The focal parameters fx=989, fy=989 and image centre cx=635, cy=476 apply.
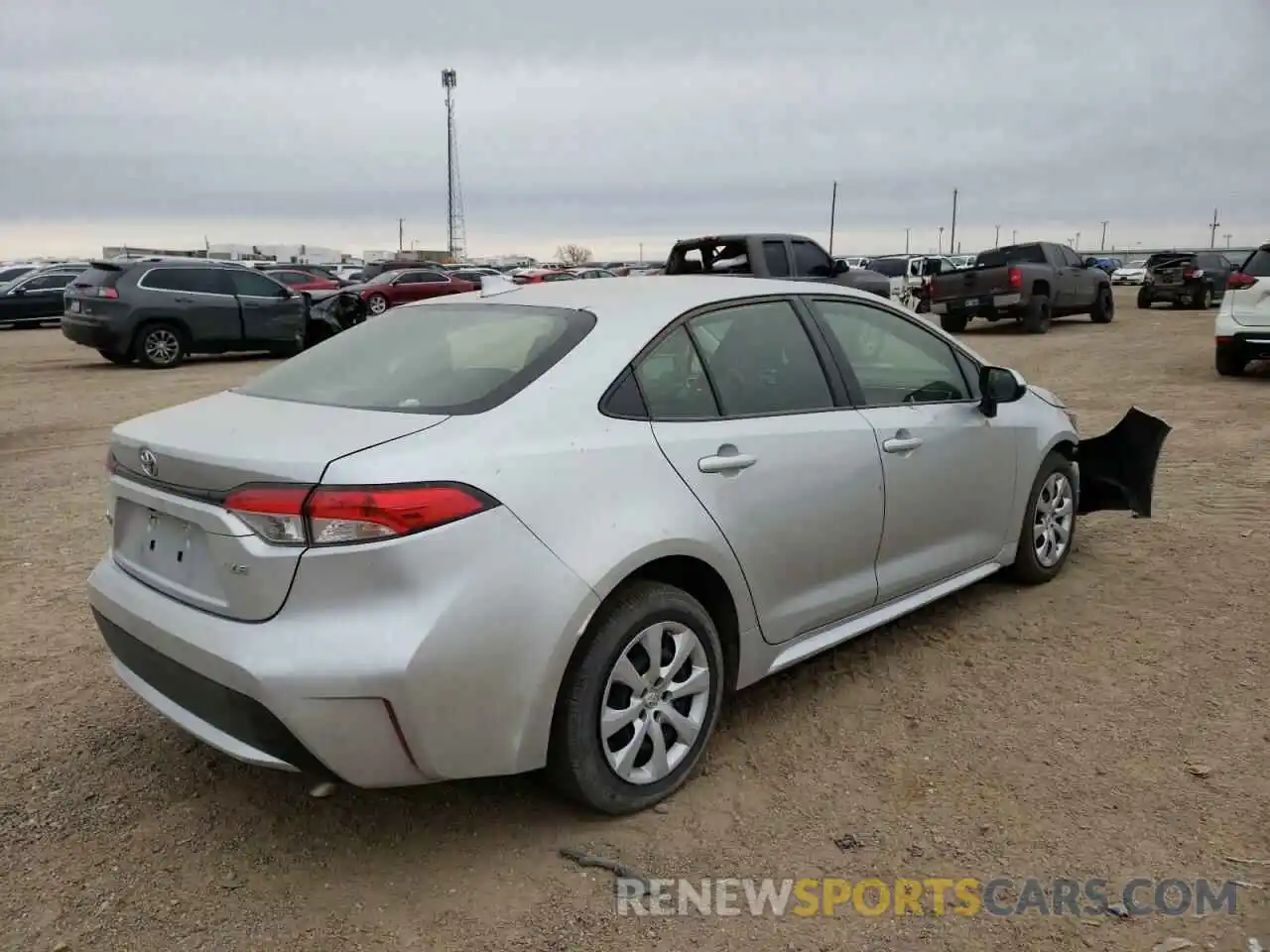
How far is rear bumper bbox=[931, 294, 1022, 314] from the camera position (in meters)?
18.7

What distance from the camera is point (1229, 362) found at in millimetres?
11930

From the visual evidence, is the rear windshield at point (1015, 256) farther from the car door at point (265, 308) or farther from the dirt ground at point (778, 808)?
the dirt ground at point (778, 808)

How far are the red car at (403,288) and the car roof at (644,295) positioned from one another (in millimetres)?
20763

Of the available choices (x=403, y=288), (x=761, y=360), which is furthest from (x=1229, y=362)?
(x=403, y=288)

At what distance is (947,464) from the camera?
3.96 meters

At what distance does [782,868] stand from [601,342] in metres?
1.60

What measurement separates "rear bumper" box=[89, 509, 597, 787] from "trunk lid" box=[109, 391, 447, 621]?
3.3 inches

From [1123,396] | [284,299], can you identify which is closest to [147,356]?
[284,299]

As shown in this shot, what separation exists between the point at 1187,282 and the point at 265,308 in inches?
904

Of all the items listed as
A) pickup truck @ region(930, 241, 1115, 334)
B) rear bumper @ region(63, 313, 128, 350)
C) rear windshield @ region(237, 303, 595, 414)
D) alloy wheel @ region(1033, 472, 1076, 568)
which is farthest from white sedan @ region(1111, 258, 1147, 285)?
rear windshield @ region(237, 303, 595, 414)

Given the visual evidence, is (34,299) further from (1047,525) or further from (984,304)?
(1047,525)

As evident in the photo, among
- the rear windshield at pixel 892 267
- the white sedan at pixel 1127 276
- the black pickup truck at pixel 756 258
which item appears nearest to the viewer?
the black pickup truck at pixel 756 258

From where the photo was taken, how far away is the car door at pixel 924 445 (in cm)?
372

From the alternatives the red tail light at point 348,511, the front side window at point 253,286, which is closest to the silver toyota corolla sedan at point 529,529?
the red tail light at point 348,511
